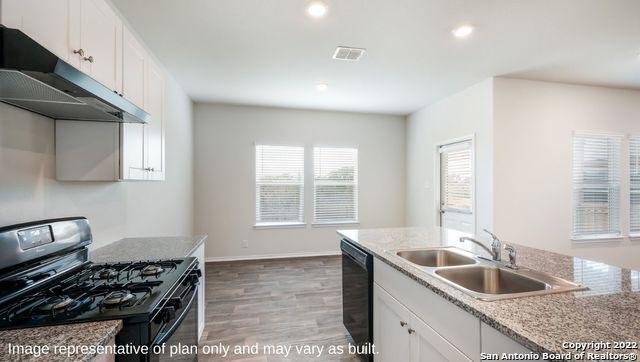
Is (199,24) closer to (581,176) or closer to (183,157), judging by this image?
(183,157)

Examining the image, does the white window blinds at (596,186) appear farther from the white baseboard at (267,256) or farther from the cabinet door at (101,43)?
the cabinet door at (101,43)

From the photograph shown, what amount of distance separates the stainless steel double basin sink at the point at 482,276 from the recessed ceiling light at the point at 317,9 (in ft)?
6.27

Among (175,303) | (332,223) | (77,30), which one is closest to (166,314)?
(175,303)

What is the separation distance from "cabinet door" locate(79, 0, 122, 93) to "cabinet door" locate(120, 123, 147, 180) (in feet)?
0.89

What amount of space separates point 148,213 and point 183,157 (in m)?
1.41

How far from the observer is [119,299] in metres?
1.13

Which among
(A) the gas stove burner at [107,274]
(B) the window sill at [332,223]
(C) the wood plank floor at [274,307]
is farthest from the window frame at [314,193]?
(A) the gas stove burner at [107,274]

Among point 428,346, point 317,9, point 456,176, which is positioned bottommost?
point 428,346

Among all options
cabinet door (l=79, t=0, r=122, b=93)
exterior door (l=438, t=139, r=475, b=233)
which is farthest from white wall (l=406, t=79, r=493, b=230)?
cabinet door (l=79, t=0, r=122, b=93)

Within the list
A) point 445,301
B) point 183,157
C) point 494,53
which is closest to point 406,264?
point 445,301

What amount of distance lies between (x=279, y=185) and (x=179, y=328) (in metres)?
3.82

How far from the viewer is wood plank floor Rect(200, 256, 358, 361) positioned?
8.01ft

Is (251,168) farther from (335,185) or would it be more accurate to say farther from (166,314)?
(166,314)

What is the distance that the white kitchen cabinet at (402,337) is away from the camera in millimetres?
1225
